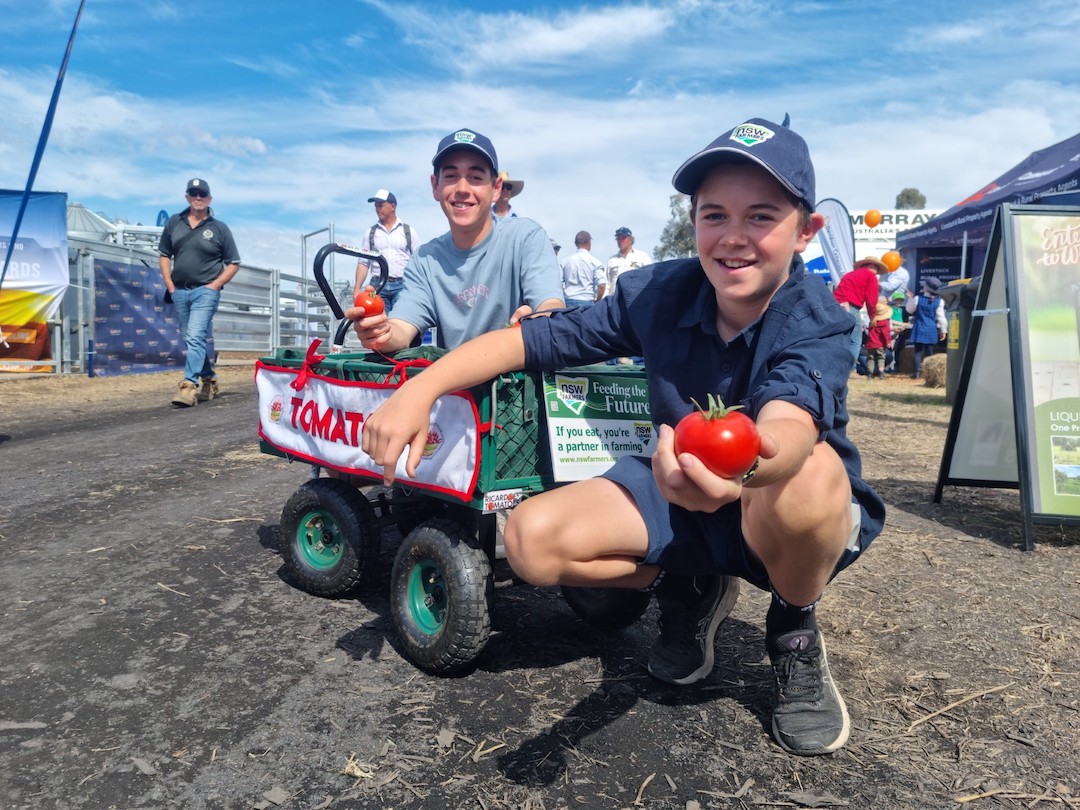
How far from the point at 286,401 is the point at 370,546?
75 cm

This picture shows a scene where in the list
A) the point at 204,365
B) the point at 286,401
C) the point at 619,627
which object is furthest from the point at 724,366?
the point at 204,365

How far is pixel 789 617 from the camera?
7.46 ft

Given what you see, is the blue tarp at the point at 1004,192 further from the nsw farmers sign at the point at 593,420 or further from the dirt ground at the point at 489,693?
the nsw farmers sign at the point at 593,420

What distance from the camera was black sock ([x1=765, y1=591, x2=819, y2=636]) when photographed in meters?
2.25

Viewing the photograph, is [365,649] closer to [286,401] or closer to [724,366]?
[286,401]

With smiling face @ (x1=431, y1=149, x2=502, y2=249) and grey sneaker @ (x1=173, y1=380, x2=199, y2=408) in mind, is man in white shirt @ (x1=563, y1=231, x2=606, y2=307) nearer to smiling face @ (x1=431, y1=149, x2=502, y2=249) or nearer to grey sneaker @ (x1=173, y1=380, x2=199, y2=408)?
grey sneaker @ (x1=173, y1=380, x2=199, y2=408)

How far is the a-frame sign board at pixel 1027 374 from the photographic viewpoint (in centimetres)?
403

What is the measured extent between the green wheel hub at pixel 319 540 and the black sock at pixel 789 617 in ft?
5.56

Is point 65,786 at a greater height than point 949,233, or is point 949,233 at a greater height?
point 949,233

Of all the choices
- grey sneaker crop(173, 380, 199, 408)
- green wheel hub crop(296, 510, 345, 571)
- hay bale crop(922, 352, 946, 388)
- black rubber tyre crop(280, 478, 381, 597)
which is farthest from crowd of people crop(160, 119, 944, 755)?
hay bale crop(922, 352, 946, 388)

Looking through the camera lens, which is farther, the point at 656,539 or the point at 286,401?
the point at 286,401

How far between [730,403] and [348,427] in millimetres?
1423

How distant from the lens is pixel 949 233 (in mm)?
16422

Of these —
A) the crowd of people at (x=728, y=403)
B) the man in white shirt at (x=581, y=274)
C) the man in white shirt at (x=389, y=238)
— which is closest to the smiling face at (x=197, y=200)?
the man in white shirt at (x=389, y=238)
